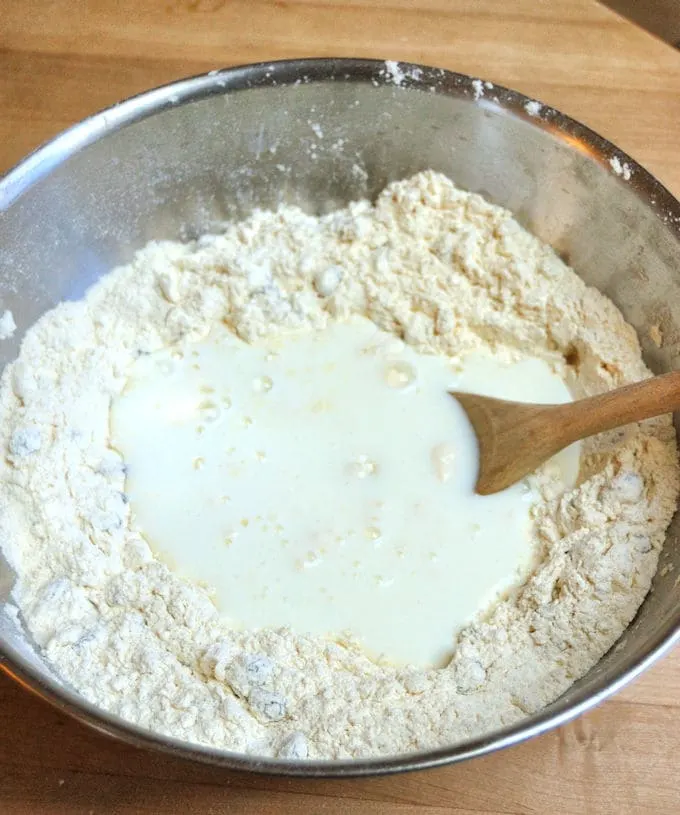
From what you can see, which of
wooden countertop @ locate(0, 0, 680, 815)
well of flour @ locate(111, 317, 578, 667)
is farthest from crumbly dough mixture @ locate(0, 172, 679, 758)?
wooden countertop @ locate(0, 0, 680, 815)

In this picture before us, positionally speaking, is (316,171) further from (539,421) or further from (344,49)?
(539,421)

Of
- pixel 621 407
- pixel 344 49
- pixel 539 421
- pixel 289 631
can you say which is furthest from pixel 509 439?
pixel 344 49

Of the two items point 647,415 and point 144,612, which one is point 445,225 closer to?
point 647,415

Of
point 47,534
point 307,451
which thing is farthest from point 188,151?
point 47,534

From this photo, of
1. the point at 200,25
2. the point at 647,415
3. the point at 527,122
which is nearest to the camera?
the point at 647,415

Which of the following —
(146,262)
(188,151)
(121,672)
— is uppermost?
(188,151)

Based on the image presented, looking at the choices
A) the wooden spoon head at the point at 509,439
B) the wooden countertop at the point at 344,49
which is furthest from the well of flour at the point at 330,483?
the wooden countertop at the point at 344,49
